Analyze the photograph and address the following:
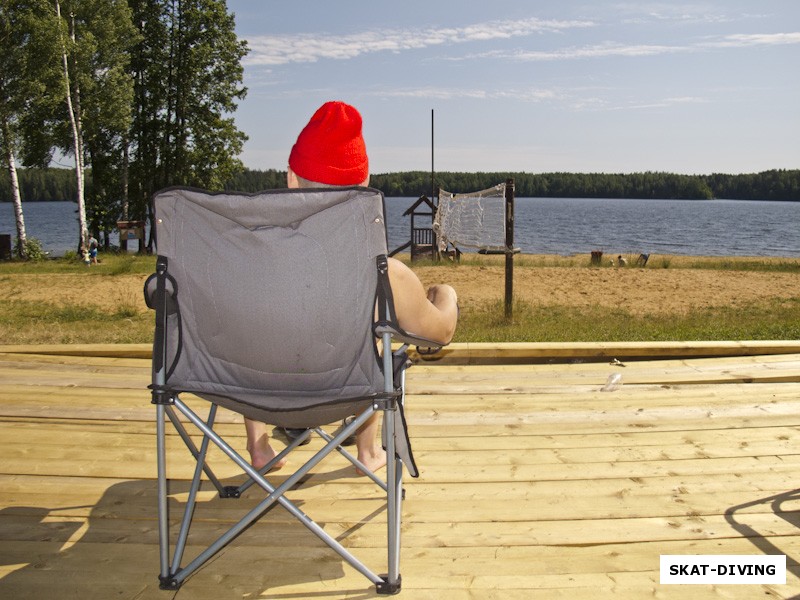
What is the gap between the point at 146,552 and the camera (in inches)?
92.6

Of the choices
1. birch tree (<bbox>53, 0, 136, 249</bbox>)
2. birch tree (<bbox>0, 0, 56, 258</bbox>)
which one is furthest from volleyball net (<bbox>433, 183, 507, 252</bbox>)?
birch tree (<bbox>53, 0, 136, 249</bbox>)

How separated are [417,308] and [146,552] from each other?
1.17 m

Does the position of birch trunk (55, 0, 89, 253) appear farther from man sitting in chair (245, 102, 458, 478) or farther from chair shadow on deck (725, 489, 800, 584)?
chair shadow on deck (725, 489, 800, 584)

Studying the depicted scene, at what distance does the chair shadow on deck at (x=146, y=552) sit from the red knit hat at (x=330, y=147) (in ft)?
3.98

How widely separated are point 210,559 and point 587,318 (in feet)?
28.0

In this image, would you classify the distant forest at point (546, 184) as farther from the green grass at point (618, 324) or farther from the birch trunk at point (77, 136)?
the green grass at point (618, 324)

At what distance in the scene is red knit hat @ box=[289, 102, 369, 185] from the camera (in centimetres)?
252

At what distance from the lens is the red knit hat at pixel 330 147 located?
252cm

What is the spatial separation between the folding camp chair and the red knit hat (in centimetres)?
47

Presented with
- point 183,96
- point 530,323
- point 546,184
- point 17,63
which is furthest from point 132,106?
point 546,184

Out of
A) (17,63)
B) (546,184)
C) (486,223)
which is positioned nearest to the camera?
(486,223)

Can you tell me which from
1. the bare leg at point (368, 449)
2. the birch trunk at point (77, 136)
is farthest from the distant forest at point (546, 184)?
the bare leg at point (368, 449)

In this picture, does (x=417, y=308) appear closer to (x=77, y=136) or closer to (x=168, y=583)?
(x=168, y=583)

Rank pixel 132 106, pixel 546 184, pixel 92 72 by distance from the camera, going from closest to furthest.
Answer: pixel 92 72 < pixel 132 106 < pixel 546 184
